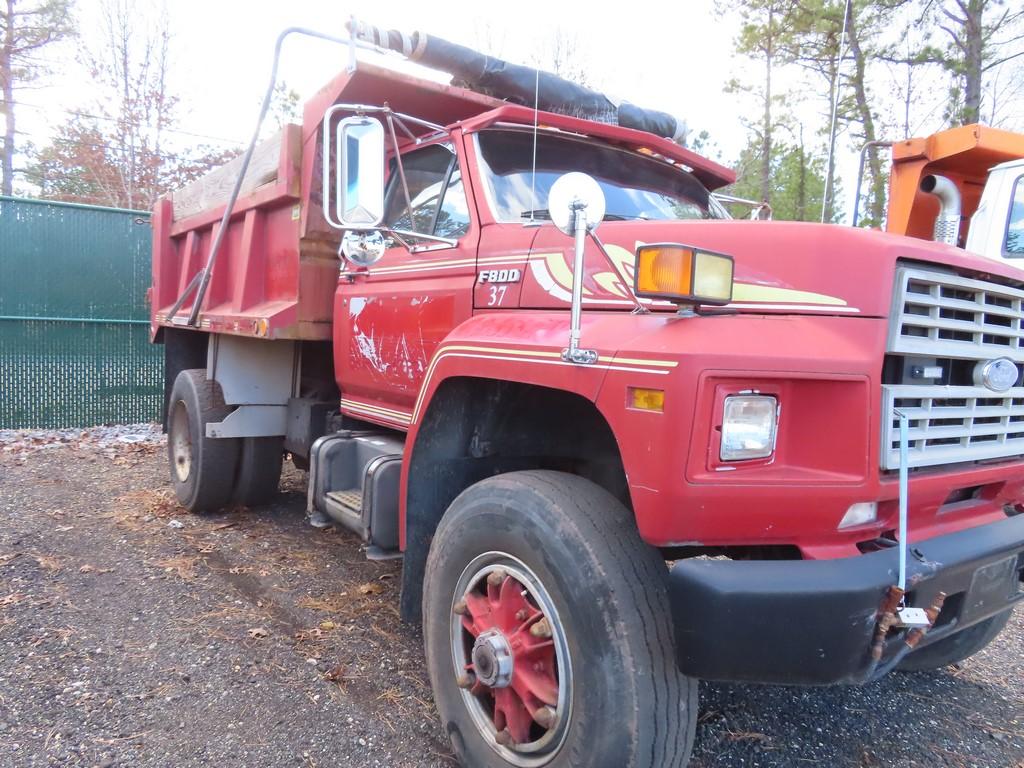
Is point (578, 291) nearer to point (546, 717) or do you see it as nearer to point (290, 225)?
point (546, 717)

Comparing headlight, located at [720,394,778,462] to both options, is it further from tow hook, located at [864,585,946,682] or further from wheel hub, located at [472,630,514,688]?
wheel hub, located at [472,630,514,688]

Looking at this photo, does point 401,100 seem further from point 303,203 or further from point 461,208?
point 461,208

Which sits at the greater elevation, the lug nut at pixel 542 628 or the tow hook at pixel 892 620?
the tow hook at pixel 892 620

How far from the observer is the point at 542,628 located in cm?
224

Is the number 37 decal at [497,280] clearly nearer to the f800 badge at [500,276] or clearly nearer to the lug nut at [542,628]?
the f800 badge at [500,276]

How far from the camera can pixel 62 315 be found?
8523mm

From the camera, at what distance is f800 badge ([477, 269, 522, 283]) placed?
2.91 metres

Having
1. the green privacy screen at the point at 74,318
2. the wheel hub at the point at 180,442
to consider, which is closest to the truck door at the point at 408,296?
the wheel hub at the point at 180,442

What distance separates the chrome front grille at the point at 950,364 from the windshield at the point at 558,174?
133 cm

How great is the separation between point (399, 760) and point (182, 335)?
470 cm

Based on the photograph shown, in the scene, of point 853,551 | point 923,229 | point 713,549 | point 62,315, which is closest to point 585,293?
point 713,549

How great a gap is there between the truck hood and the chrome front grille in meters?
0.06

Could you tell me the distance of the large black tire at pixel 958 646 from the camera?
299 cm

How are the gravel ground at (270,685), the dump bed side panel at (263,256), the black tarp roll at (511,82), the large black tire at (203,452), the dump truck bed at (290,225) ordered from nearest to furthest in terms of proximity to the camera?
the gravel ground at (270,685)
the black tarp roll at (511,82)
the dump truck bed at (290,225)
the dump bed side panel at (263,256)
the large black tire at (203,452)
